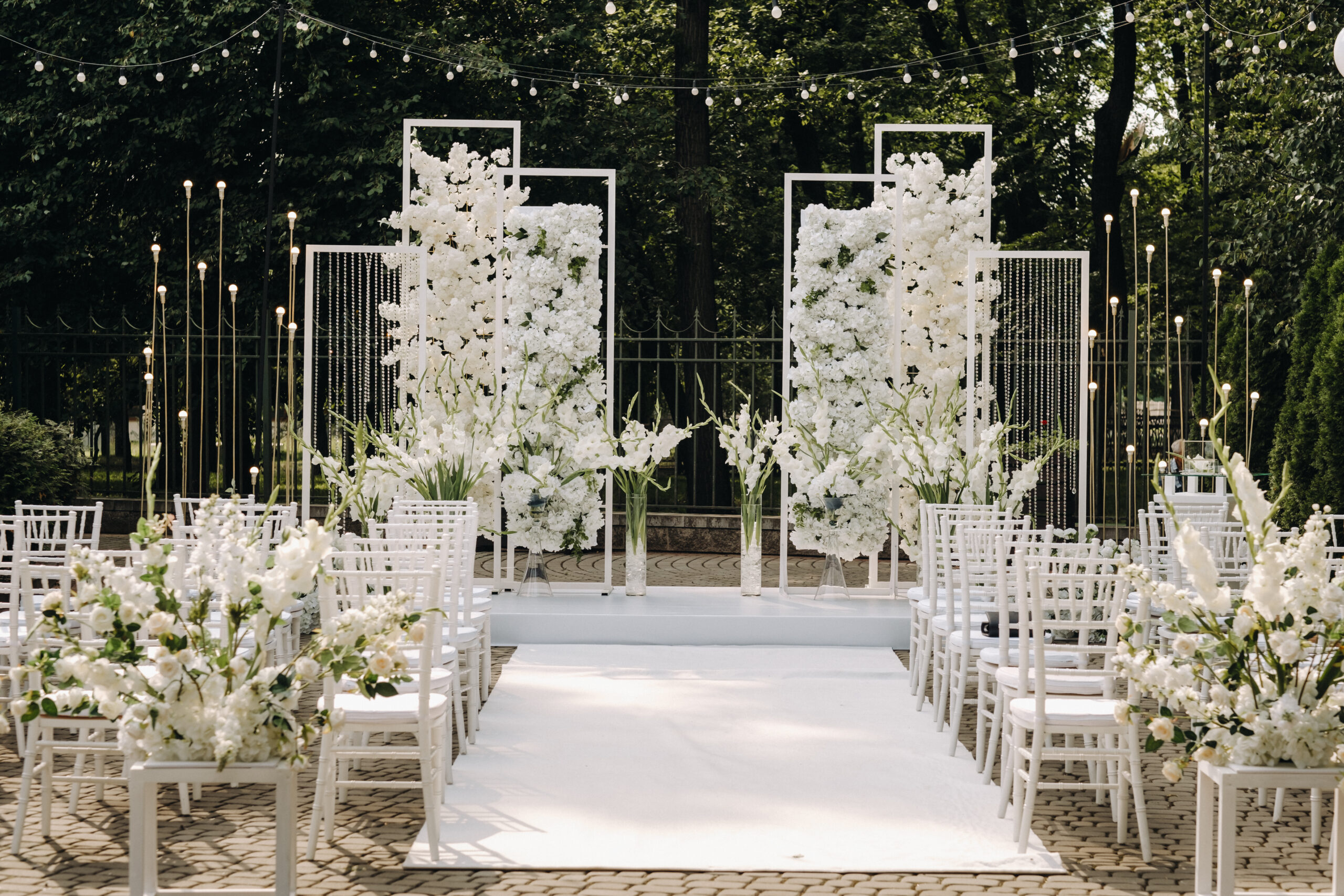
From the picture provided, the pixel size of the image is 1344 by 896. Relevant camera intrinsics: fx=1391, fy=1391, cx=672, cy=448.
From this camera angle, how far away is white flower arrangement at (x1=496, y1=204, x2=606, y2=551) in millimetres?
8906

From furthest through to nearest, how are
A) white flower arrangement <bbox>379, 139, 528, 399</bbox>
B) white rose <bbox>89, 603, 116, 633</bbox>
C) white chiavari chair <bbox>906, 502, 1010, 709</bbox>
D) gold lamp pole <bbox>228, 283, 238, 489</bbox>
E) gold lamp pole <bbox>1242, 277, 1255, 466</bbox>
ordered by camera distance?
gold lamp pole <bbox>228, 283, 238, 489</bbox>, gold lamp pole <bbox>1242, 277, 1255, 466</bbox>, white flower arrangement <bbox>379, 139, 528, 399</bbox>, white chiavari chair <bbox>906, 502, 1010, 709</bbox>, white rose <bbox>89, 603, 116, 633</bbox>

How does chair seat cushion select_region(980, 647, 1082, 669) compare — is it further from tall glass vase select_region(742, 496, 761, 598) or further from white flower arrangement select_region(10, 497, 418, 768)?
tall glass vase select_region(742, 496, 761, 598)

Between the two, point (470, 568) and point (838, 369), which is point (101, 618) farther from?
point (838, 369)

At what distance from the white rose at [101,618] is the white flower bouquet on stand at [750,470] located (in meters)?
5.74

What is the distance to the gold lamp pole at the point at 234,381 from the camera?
9953 mm

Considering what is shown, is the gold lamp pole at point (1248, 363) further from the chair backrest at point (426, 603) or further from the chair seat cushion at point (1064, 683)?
the chair backrest at point (426, 603)

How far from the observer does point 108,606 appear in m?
3.12

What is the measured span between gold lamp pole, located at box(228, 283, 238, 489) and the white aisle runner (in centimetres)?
370

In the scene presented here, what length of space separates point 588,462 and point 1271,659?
232 inches

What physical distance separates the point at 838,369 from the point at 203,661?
617 cm

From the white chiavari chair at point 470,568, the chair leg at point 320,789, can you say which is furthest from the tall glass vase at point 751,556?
the chair leg at point 320,789

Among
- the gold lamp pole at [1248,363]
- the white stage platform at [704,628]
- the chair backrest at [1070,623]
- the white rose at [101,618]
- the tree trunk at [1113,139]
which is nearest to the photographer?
the white rose at [101,618]

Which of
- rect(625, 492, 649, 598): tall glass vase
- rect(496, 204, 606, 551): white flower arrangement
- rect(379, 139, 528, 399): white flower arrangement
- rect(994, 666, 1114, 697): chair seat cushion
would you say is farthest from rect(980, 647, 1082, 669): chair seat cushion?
rect(379, 139, 528, 399): white flower arrangement

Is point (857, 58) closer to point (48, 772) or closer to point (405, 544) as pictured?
point (405, 544)
